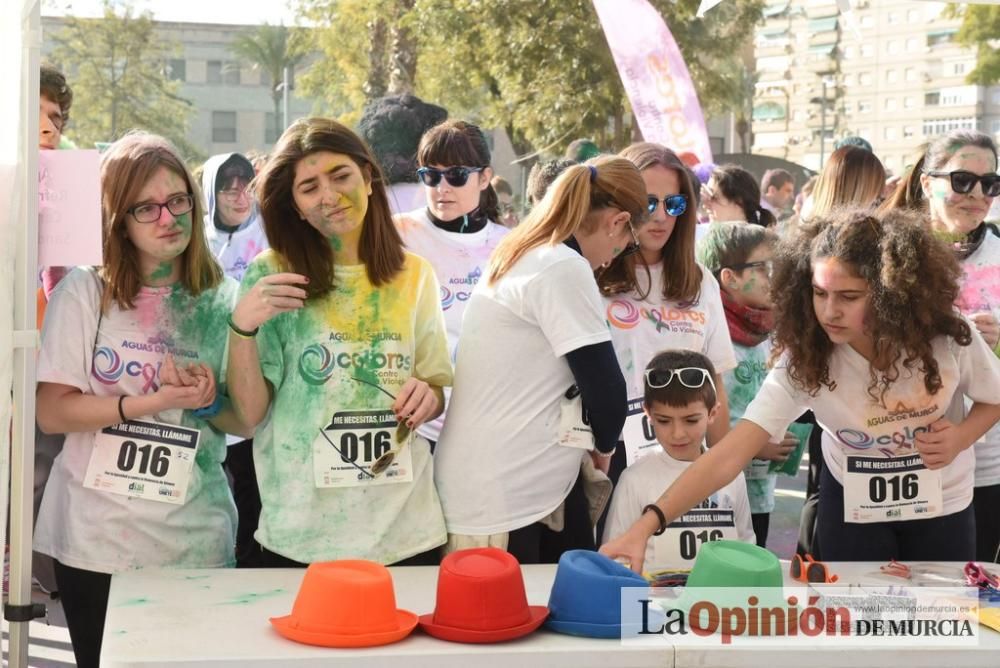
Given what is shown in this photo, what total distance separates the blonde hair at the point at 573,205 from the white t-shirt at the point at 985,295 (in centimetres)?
121

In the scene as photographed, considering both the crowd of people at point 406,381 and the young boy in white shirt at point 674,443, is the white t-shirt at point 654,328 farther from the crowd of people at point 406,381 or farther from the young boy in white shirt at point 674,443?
the crowd of people at point 406,381

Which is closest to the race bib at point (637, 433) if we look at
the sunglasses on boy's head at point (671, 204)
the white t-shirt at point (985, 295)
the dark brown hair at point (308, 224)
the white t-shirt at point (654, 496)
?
the white t-shirt at point (654, 496)

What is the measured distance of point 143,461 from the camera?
8.95 ft

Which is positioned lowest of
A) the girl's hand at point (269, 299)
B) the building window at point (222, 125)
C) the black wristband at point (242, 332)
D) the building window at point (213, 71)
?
the black wristband at point (242, 332)

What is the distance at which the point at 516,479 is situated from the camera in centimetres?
274

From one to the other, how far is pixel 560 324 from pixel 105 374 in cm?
102

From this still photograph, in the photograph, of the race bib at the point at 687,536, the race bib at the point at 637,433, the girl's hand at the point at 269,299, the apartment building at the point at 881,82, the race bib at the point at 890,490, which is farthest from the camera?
the apartment building at the point at 881,82

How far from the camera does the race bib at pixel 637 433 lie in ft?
11.6

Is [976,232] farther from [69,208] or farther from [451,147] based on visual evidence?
[69,208]

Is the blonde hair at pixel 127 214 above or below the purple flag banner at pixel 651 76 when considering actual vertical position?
below

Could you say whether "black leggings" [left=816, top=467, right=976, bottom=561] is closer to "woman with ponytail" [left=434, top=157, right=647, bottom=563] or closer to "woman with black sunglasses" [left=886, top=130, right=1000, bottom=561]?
"woman with black sunglasses" [left=886, top=130, right=1000, bottom=561]

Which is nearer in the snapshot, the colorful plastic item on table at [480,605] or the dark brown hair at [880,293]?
the colorful plastic item on table at [480,605]

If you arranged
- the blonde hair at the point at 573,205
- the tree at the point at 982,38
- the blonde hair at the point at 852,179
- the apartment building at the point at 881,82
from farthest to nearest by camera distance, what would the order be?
the apartment building at the point at 881,82
the tree at the point at 982,38
the blonde hair at the point at 852,179
the blonde hair at the point at 573,205

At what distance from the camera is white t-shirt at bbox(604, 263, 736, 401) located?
355 cm
